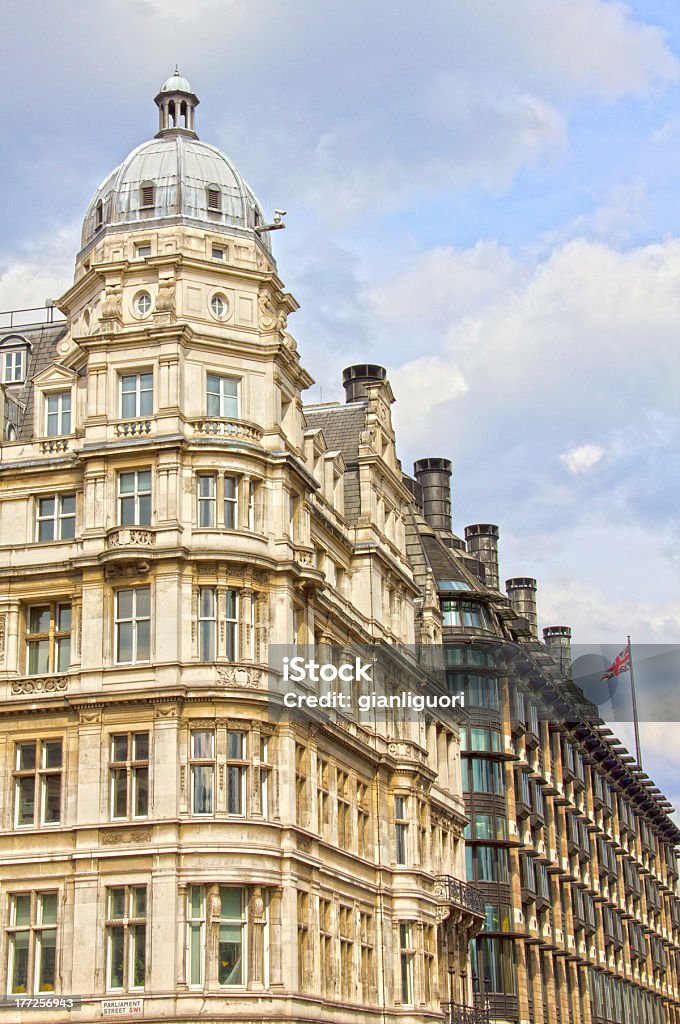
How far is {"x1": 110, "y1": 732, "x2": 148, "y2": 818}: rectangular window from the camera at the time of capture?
184 feet

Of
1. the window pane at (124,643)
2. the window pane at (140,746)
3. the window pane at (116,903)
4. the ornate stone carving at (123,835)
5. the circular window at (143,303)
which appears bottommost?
the window pane at (116,903)

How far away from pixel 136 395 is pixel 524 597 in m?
82.6

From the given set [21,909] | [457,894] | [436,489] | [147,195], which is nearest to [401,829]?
[457,894]

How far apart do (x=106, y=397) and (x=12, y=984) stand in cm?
2119

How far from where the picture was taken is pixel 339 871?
64.0 metres

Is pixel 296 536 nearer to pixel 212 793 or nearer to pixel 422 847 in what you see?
pixel 212 793

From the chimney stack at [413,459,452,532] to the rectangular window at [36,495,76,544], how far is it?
5494 cm

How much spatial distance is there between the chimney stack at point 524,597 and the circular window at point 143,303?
78.3 meters

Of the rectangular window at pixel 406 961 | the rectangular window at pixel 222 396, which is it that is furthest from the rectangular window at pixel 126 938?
the rectangular window at pixel 406 961

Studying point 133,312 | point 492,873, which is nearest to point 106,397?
point 133,312

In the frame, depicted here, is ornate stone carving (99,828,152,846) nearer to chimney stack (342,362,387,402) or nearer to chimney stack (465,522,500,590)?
chimney stack (342,362,387,402)

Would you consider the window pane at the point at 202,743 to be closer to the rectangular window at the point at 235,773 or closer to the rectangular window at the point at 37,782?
the rectangular window at the point at 235,773

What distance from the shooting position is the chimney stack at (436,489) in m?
115

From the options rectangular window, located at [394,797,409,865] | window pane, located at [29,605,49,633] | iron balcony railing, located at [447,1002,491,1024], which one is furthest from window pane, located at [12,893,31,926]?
iron balcony railing, located at [447,1002,491,1024]
